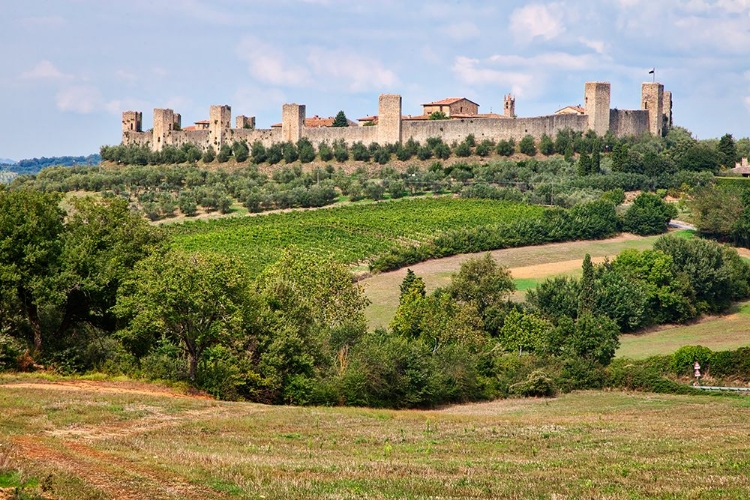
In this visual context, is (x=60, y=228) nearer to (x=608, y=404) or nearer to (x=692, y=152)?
(x=608, y=404)

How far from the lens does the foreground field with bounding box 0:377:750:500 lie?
12.2 m

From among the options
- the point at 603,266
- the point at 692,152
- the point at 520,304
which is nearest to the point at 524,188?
the point at 692,152

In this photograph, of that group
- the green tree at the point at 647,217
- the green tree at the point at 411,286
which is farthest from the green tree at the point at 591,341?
the green tree at the point at 647,217

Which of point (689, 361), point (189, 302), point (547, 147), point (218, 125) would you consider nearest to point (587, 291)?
point (689, 361)

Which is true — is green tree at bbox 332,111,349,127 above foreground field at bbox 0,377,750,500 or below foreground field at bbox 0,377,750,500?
above

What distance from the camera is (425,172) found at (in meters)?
82.6

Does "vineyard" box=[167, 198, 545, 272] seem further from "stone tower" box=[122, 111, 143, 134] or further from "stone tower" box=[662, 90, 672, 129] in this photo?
"stone tower" box=[122, 111, 143, 134]

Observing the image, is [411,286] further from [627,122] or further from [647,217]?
[627,122]

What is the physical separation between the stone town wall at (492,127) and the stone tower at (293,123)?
986cm

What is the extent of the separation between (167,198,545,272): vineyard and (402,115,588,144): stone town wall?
1669cm

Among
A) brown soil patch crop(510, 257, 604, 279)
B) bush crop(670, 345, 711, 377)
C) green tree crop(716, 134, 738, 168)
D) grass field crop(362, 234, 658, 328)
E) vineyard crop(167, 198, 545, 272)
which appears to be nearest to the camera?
bush crop(670, 345, 711, 377)

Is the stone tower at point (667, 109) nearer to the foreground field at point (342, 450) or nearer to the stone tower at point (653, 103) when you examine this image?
the stone tower at point (653, 103)

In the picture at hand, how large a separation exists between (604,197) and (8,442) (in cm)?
5948

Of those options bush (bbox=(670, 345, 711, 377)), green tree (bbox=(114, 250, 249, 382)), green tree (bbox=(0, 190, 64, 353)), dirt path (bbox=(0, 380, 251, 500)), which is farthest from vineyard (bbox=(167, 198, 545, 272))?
dirt path (bbox=(0, 380, 251, 500))
